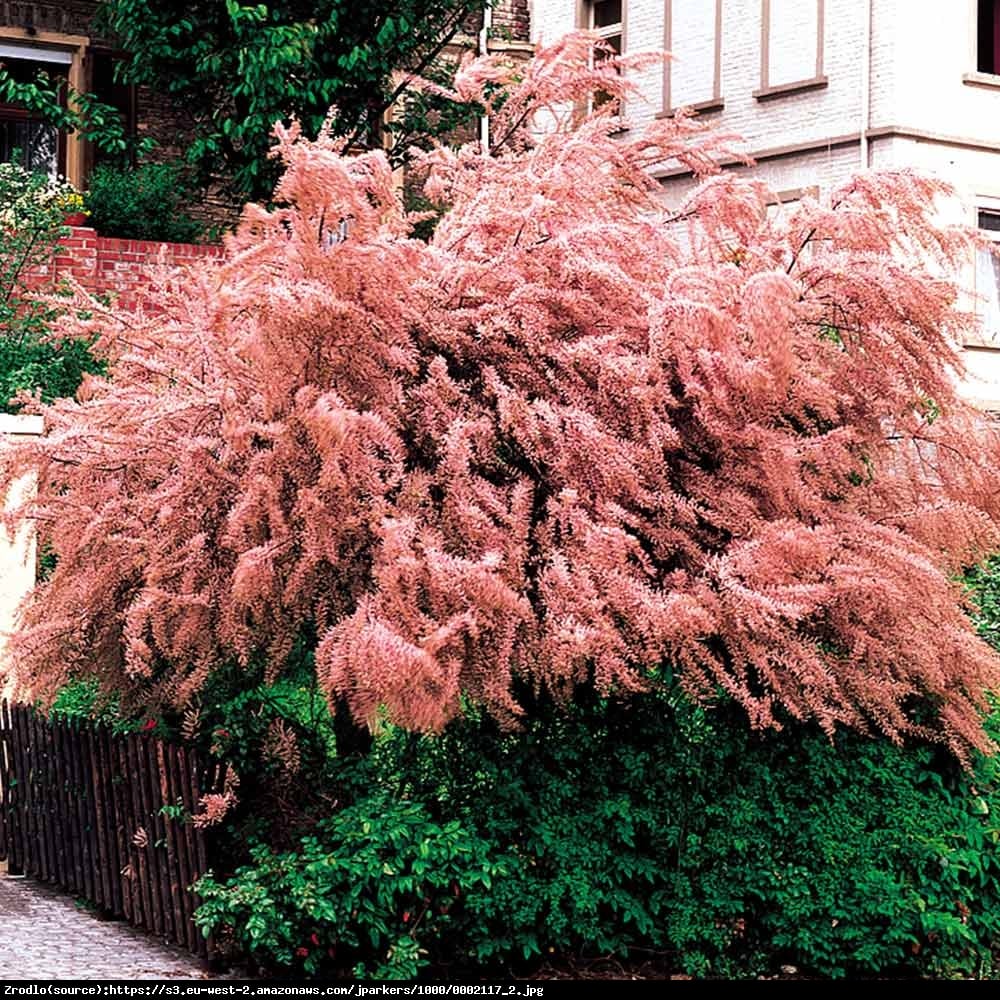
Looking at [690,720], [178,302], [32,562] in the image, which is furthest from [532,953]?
[32,562]

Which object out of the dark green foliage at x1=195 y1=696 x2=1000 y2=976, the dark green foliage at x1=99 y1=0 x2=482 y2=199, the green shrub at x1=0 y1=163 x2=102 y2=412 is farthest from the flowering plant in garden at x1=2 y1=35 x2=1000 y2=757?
the dark green foliage at x1=99 y1=0 x2=482 y2=199

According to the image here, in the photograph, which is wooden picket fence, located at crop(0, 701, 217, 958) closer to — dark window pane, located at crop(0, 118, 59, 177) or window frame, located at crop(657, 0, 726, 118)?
dark window pane, located at crop(0, 118, 59, 177)

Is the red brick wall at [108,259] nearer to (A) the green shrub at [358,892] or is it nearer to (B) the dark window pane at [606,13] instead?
(A) the green shrub at [358,892]

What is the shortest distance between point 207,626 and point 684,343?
2363 mm

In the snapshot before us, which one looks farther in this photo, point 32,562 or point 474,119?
point 474,119

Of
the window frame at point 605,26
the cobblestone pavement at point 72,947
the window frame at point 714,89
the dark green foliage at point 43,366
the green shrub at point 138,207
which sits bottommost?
the cobblestone pavement at point 72,947

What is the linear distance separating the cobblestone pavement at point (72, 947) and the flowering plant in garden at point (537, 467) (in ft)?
3.76

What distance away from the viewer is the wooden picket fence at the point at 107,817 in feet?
27.1

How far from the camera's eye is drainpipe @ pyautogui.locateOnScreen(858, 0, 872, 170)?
20578mm

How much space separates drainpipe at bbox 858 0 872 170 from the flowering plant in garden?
1201 cm

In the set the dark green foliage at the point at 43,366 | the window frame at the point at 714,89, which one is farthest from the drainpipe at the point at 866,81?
the dark green foliage at the point at 43,366

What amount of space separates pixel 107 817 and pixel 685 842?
2.87 metres

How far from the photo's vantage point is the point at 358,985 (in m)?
7.70

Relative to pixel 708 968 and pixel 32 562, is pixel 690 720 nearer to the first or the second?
pixel 708 968
